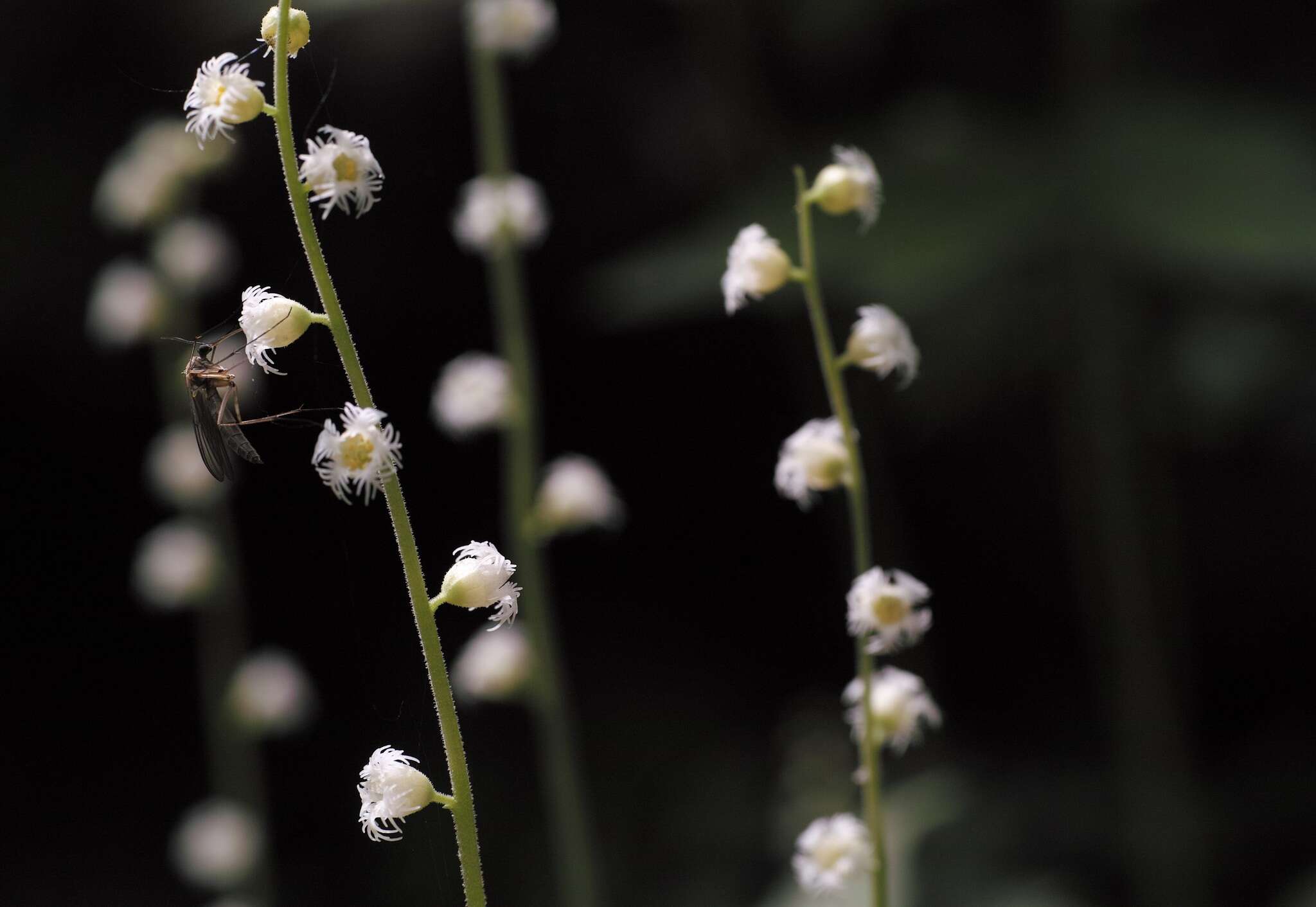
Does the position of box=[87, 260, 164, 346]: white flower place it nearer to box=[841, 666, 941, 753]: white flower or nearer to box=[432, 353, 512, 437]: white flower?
box=[432, 353, 512, 437]: white flower

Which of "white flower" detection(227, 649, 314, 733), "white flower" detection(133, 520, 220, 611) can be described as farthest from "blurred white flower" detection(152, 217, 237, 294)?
"white flower" detection(227, 649, 314, 733)

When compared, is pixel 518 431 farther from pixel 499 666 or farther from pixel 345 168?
pixel 345 168

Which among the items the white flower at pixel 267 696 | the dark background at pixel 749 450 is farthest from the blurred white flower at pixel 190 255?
the white flower at pixel 267 696

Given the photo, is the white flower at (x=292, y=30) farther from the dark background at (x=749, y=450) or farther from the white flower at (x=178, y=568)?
the white flower at (x=178, y=568)

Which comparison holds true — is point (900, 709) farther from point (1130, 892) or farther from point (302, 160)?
point (1130, 892)

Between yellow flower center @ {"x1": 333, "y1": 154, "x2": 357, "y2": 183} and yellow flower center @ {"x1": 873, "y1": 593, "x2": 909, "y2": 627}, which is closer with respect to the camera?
yellow flower center @ {"x1": 333, "y1": 154, "x2": 357, "y2": 183}

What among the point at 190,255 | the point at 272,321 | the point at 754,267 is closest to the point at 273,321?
the point at 272,321

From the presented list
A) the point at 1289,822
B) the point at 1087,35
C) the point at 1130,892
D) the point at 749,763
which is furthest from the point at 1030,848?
the point at 1087,35
